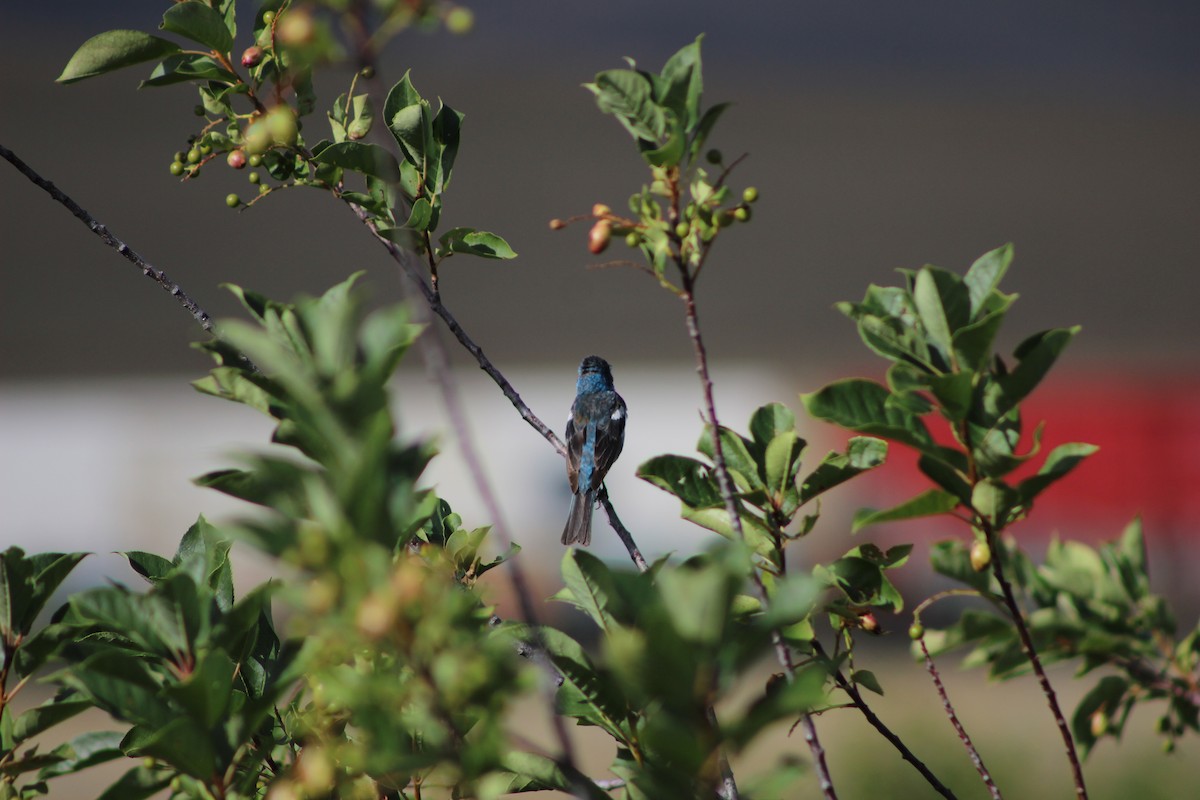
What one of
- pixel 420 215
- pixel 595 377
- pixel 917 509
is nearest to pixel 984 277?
pixel 917 509

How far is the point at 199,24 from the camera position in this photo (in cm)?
118

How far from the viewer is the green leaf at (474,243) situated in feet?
4.31

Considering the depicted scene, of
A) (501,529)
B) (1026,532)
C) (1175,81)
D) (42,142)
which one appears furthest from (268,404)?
(1175,81)

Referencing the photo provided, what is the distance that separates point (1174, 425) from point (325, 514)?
11929 millimetres

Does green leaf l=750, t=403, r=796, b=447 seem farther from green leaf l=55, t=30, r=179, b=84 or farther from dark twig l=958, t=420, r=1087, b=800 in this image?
green leaf l=55, t=30, r=179, b=84

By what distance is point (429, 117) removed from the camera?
4.00 feet

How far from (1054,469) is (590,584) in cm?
40

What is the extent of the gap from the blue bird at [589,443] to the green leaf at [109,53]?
175 cm

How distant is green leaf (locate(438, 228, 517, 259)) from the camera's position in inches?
51.7

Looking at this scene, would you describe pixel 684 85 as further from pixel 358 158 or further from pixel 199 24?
pixel 199 24

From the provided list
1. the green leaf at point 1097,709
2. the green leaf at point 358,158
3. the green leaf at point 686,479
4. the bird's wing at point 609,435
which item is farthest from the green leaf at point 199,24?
the bird's wing at point 609,435

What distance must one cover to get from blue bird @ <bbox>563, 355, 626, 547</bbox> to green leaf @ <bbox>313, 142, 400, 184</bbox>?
1.66 meters

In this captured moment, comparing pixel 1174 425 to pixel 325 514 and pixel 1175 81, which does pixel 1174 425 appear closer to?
pixel 1175 81

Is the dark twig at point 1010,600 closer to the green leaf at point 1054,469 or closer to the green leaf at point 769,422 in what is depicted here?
the green leaf at point 1054,469
